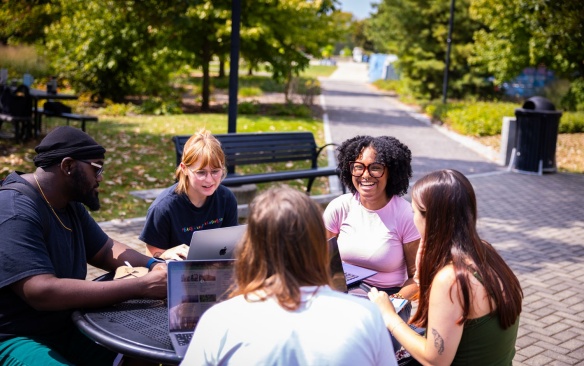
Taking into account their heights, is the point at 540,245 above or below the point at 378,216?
below

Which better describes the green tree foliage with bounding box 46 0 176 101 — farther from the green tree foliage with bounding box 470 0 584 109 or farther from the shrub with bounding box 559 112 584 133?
the shrub with bounding box 559 112 584 133

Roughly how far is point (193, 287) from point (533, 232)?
22.2ft

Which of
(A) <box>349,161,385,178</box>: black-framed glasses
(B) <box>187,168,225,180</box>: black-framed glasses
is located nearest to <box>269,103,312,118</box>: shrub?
(A) <box>349,161,385,178</box>: black-framed glasses

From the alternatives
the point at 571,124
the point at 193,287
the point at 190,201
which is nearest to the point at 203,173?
the point at 190,201

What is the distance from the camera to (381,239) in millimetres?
4105

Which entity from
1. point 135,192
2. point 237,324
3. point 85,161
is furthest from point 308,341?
point 135,192

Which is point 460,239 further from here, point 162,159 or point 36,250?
point 162,159

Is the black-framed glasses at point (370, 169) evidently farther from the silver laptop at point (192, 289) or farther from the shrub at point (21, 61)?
the shrub at point (21, 61)

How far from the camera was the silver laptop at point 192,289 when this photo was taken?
106 inches

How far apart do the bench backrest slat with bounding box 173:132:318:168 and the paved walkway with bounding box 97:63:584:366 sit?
1.51 meters

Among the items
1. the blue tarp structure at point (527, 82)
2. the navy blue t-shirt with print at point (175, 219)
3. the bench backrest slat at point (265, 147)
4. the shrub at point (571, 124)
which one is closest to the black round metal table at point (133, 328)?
the navy blue t-shirt with print at point (175, 219)

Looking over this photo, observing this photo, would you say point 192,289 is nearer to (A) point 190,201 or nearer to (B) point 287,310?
(B) point 287,310

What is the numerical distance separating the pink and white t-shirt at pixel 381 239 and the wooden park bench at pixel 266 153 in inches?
154

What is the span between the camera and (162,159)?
1145 cm
